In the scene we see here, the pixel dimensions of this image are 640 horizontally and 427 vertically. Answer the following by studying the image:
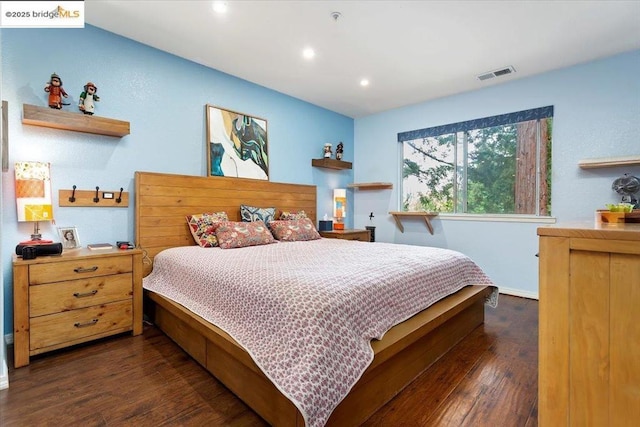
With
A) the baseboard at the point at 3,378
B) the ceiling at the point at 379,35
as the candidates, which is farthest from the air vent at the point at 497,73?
→ the baseboard at the point at 3,378

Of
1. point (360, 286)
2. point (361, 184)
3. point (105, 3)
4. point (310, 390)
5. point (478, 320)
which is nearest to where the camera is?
→ point (310, 390)

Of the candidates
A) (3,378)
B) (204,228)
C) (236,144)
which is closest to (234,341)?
(3,378)

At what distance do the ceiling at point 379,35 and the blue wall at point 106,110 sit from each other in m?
0.19

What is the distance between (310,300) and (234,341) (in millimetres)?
509

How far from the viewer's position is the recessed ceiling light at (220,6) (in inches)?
89.9

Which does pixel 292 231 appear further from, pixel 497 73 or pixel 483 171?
pixel 497 73

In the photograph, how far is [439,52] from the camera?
3.02 meters

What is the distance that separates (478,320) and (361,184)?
2.66 meters

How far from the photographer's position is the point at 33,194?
220cm

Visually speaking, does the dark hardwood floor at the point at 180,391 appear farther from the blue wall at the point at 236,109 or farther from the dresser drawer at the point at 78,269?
the blue wall at the point at 236,109

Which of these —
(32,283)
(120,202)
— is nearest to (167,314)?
(32,283)

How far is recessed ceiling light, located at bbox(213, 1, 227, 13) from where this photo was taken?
2.28 meters

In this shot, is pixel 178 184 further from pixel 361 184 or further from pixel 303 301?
pixel 361 184

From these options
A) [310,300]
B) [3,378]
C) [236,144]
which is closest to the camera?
[310,300]
